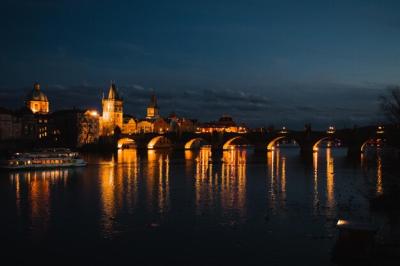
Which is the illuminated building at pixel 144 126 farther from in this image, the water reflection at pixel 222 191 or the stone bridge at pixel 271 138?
the water reflection at pixel 222 191

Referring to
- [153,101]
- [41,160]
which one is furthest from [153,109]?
[41,160]

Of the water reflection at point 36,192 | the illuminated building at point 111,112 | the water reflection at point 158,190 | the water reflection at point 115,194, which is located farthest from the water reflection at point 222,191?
the illuminated building at point 111,112

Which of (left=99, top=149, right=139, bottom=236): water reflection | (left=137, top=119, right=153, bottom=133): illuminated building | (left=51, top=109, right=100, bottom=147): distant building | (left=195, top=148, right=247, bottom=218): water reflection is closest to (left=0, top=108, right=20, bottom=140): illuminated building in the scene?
(left=51, top=109, right=100, bottom=147): distant building

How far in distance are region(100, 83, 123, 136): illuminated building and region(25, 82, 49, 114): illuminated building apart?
58.6 ft

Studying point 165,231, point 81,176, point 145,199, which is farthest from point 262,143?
point 165,231

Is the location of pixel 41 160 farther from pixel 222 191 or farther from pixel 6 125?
pixel 6 125

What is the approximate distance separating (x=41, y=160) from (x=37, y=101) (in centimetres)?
10129

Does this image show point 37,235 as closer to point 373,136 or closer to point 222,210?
point 222,210

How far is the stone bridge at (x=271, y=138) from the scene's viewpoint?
8712 centimetres

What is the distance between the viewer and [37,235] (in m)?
21.6

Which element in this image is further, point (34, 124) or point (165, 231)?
point (34, 124)

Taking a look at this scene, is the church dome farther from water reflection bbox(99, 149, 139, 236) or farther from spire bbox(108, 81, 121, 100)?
water reflection bbox(99, 149, 139, 236)

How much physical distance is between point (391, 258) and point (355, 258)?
3.59 ft

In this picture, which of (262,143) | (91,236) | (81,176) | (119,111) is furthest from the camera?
(119,111)
